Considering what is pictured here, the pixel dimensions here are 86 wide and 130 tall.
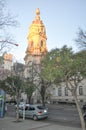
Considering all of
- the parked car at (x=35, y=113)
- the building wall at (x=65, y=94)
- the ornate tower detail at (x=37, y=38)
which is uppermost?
the ornate tower detail at (x=37, y=38)

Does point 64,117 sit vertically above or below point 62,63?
below

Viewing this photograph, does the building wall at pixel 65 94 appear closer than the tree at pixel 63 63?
No

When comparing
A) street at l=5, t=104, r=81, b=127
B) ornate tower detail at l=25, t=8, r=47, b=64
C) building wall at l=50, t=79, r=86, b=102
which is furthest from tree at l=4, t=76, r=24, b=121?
ornate tower detail at l=25, t=8, r=47, b=64

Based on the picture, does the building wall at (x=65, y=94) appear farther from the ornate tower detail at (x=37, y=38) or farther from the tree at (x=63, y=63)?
the tree at (x=63, y=63)

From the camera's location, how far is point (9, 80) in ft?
95.3

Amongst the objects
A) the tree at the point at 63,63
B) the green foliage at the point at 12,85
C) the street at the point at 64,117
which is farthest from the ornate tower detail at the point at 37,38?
the tree at the point at 63,63

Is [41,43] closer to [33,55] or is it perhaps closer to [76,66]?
[33,55]

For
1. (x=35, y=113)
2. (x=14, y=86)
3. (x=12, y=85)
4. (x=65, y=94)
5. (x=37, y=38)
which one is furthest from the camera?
(x=37, y=38)

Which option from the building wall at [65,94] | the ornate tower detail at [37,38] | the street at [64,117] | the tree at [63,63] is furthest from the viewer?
the ornate tower detail at [37,38]

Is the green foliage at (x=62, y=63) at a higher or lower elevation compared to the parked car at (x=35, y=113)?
higher

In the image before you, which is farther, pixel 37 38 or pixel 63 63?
pixel 37 38

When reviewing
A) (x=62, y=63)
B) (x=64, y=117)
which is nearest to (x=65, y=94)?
(x=64, y=117)

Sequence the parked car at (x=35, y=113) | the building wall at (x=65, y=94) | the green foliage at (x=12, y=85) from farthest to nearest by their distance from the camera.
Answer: the building wall at (x=65, y=94), the green foliage at (x=12, y=85), the parked car at (x=35, y=113)

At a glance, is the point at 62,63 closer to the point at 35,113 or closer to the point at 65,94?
the point at 35,113
